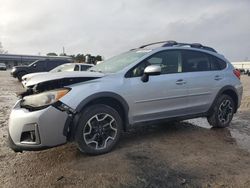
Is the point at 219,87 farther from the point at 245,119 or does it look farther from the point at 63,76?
the point at 63,76

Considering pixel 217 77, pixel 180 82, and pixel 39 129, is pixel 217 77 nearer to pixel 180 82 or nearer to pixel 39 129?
pixel 180 82

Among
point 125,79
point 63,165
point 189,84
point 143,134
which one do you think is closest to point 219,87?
point 189,84

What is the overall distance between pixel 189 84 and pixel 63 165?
9.41 feet

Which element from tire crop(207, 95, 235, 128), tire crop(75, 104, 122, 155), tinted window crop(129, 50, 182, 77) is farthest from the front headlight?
tire crop(207, 95, 235, 128)

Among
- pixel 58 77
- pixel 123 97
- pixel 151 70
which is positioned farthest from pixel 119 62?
pixel 58 77

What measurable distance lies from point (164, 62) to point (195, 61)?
35.6 inches

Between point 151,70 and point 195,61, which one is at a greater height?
point 195,61

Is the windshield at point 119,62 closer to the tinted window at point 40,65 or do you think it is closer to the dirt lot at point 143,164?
the dirt lot at point 143,164

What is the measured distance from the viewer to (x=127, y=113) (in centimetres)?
500

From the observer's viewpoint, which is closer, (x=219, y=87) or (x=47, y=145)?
(x=47, y=145)

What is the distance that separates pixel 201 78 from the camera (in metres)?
6.16

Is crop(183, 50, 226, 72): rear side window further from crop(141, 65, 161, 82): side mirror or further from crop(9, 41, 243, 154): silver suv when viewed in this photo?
crop(141, 65, 161, 82): side mirror

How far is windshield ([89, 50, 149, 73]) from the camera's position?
17.5 feet

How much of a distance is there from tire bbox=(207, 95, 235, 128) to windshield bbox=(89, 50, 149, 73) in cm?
211
